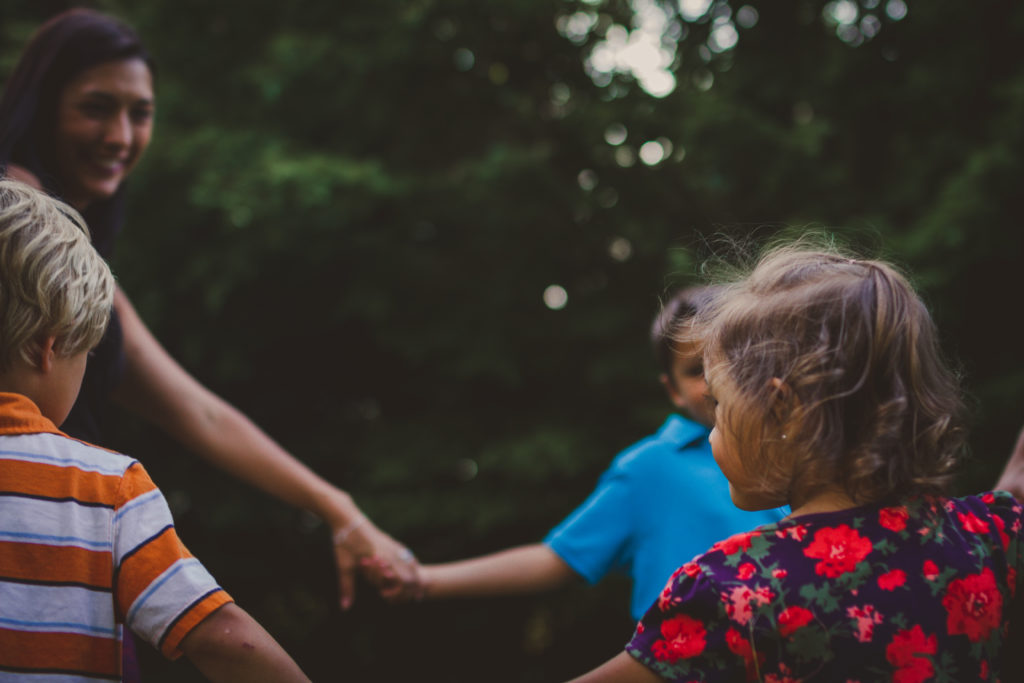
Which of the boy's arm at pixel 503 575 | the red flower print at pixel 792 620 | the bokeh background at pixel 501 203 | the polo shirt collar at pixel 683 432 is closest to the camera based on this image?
the red flower print at pixel 792 620

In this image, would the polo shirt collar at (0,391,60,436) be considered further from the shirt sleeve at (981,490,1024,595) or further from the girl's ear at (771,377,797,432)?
the shirt sleeve at (981,490,1024,595)

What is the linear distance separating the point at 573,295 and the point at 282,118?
1905 millimetres

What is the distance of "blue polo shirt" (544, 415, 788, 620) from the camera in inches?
77.0

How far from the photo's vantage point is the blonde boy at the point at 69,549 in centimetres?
120

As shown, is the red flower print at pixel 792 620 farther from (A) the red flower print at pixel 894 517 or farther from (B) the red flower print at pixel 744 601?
(A) the red flower print at pixel 894 517

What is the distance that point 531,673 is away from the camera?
17.0 ft

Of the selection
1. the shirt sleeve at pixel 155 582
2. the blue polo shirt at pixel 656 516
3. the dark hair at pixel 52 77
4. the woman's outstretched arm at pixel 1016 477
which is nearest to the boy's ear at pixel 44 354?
the shirt sleeve at pixel 155 582

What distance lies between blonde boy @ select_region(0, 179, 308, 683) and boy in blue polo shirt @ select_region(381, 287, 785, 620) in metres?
0.96

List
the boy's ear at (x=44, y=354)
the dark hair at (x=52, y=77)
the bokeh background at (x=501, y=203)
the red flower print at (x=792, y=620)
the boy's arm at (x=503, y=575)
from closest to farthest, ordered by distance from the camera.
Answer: the red flower print at (x=792, y=620), the boy's ear at (x=44, y=354), the dark hair at (x=52, y=77), the boy's arm at (x=503, y=575), the bokeh background at (x=501, y=203)

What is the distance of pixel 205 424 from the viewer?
7.23ft

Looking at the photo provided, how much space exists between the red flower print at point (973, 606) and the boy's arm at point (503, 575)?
1063 mm

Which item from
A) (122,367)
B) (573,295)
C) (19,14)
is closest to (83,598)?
(122,367)

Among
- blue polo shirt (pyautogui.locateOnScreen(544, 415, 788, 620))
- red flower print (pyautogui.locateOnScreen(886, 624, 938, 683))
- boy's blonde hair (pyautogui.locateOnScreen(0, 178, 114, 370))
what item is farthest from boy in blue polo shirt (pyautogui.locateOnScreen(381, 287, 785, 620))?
boy's blonde hair (pyautogui.locateOnScreen(0, 178, 114, 370))

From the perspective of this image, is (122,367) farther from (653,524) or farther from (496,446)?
(496,446)
